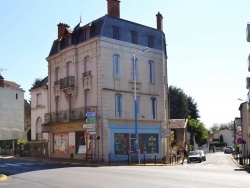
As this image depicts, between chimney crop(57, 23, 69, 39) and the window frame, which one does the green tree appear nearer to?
chimney crop(57, 23, 69, 39)

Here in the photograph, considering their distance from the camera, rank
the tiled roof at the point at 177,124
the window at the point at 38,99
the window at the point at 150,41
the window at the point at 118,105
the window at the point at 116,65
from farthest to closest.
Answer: the tiled roof at the point at 177,124 → the window at the point at 38,99 → the window at the point at 150,41 → the window at the point at 116,65 → the window at the point at 118,105

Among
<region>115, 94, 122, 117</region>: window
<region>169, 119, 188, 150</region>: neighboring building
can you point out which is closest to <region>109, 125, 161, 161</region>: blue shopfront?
<region>115, 94, 122, 117</region>: window

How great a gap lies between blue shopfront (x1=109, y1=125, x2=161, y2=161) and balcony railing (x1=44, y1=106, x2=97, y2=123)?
2689mm

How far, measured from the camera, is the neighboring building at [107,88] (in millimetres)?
34938

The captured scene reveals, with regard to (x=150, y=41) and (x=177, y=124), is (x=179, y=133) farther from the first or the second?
(x=150, y=41)

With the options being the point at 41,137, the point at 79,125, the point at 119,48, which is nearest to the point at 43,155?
the point at 41,137

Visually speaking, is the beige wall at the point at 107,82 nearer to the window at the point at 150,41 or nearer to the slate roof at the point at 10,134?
the window at the point at 150,41

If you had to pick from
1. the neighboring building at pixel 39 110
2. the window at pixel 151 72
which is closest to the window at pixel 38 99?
the neighboring building at pixel 39 110

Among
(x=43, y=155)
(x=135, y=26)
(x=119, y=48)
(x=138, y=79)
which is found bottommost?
(x=43, y=155)

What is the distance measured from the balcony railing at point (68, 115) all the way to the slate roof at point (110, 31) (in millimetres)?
6662

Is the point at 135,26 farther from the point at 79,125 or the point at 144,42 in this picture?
the point at 79,125

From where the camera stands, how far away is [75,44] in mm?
37844

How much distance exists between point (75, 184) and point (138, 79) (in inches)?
927

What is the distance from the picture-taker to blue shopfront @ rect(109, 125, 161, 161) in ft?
115
